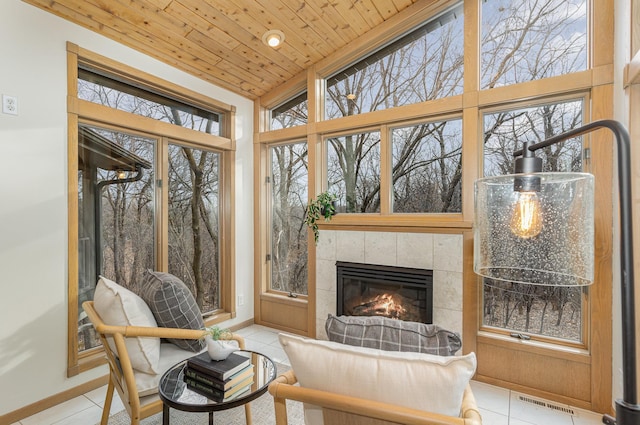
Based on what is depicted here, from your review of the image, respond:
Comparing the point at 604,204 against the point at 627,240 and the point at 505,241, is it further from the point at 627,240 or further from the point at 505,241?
the point at 627,240

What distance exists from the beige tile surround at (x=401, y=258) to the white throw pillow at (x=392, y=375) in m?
1.84

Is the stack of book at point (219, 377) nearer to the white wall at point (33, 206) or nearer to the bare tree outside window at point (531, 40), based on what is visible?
the white wall at point (33, 206)

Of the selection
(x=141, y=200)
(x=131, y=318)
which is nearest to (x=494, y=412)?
(x=131, y=318)

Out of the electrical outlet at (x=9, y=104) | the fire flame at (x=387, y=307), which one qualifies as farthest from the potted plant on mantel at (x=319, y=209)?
the electrical outlet at (x=9, y=104)

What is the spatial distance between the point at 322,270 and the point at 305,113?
1771 millimetres

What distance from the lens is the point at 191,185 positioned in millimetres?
3385

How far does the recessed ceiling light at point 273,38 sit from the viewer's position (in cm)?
292

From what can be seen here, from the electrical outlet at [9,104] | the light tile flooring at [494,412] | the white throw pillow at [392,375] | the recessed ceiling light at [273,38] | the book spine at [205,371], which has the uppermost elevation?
the recessed ceiling light at [273,38]

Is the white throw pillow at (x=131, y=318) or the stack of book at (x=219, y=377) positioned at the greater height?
the white throw pillow at (x=131, y=318)

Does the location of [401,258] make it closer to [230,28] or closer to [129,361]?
[129,361]

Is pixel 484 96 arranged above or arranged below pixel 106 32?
below

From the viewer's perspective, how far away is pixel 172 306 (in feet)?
6.36

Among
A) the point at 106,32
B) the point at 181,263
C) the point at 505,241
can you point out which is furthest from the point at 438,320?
the point at 106,32

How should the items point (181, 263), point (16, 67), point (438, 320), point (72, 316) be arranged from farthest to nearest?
point (181, 263), point (438, 320), point (72, 316), point (16, 67)
